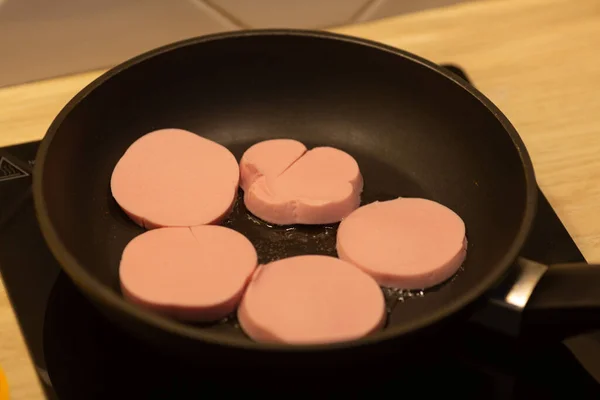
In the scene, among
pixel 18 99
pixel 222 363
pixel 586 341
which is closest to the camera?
pixel 222 363

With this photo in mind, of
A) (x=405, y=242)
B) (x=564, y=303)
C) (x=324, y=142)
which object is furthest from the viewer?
(x=324, y=142)

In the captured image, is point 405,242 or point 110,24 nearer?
point 405,242

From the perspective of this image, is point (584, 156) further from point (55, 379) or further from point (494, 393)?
point (55, 379)

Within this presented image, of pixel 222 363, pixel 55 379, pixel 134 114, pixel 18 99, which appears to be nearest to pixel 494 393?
pixel 222 363

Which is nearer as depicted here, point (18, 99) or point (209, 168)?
point (209, 168)

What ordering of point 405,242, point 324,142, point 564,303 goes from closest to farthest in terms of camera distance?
1. point 564,303
2. point 405,242
3. point 324,142

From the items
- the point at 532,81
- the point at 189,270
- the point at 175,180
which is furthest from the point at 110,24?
the point at 532,81

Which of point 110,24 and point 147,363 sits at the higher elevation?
point 110,24

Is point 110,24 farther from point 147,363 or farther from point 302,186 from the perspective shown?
point 147,363

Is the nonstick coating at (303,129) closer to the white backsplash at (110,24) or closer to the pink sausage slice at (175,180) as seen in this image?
the pink sausage slice at (175,180)
